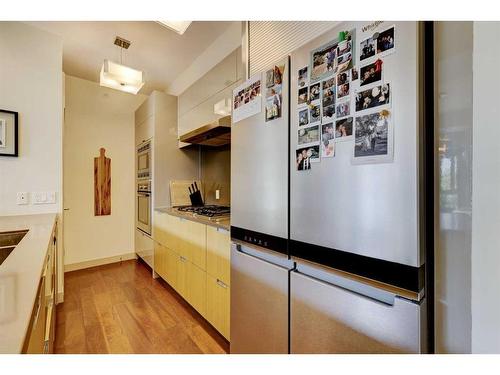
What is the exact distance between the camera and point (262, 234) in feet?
3.93

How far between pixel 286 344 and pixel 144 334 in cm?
129

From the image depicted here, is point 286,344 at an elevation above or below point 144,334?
above

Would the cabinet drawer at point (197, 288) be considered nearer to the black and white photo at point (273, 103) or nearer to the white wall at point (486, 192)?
the black and white photo at point (273, 103)

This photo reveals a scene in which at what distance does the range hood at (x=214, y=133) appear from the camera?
1931mm

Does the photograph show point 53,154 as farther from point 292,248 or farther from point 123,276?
point 292,248

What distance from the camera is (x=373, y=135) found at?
79 cm

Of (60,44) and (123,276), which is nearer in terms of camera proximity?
(60,44)

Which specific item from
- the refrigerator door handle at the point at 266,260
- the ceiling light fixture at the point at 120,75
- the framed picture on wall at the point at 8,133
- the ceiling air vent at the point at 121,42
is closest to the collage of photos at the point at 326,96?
the refrigerator door handle at the point at 266,260

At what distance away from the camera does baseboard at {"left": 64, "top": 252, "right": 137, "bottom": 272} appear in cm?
313

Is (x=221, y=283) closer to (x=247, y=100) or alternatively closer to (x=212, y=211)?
(x=212, y=211)

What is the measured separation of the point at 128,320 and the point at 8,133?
5.95 ft

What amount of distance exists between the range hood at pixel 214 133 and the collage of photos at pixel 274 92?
790 millimetres
